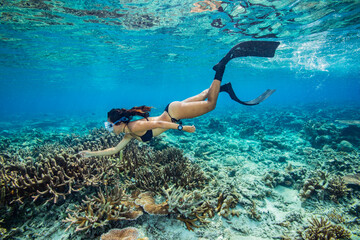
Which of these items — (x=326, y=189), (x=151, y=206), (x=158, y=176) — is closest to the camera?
(x=151, y=206)

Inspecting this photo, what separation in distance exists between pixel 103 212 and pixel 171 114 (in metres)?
3.11

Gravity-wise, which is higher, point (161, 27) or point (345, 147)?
point (161, 27)

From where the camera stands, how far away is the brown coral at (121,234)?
2.82 meters

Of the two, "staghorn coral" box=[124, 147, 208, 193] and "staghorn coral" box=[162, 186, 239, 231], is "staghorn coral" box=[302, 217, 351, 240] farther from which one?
"staghorn coral" box=[124, 147, 208, 193]

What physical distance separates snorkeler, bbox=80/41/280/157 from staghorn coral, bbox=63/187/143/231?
4.06 ft

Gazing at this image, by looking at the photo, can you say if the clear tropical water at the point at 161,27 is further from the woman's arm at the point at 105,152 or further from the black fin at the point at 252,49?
the woman's arm at the point at 105,152

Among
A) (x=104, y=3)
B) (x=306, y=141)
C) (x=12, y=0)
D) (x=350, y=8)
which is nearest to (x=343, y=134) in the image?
(x=306, y=141)

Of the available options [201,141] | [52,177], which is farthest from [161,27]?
[52,177]

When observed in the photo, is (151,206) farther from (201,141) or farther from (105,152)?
(201,141)

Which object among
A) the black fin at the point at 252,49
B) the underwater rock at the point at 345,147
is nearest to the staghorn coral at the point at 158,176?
the black fin at the point at 252,49

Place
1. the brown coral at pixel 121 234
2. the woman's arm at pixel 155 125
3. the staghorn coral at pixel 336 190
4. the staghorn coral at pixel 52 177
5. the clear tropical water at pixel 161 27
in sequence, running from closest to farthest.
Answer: the brown coral at pixel 121 234
the staghorn coral at pixel 52 177
the woman's arm at pixel 155 125
the staghorn coral at pixel 336 190
the clear tropical water at pixel 161 27

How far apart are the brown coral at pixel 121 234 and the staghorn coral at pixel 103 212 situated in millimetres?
196

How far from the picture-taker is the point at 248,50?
17.7 feet

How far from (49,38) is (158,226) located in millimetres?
19700
